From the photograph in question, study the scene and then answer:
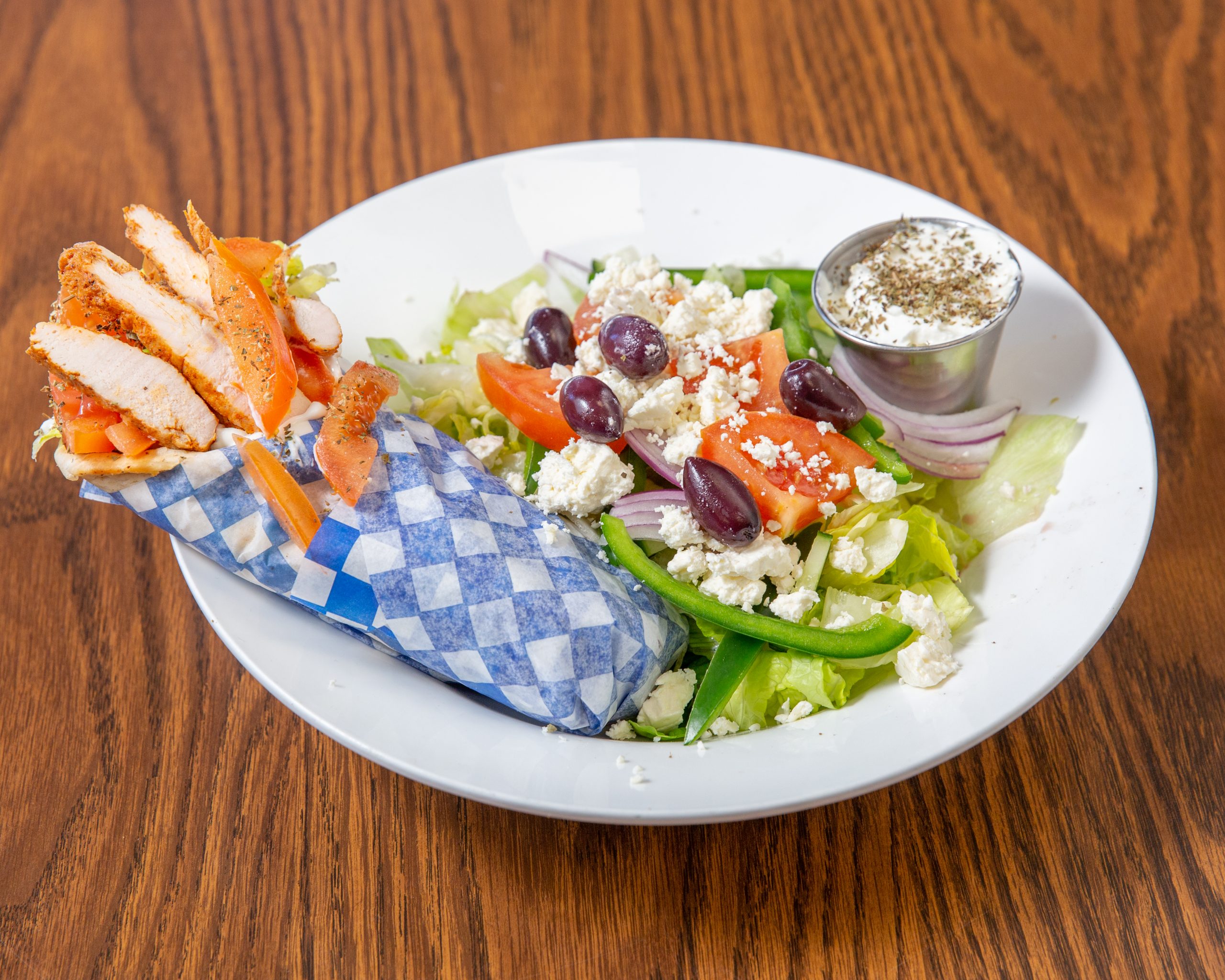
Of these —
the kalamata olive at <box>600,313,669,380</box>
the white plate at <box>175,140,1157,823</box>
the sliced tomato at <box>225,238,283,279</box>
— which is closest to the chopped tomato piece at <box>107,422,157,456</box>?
the white plate at <box>175,140,1157,823</box>

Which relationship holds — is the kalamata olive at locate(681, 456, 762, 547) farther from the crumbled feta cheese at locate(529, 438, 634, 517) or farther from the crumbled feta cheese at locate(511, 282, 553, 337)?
the crumbled feta cheese at locate(511, 282, 553, 337)

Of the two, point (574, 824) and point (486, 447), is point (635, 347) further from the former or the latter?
point (574, 824)

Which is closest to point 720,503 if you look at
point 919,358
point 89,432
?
point 919,358

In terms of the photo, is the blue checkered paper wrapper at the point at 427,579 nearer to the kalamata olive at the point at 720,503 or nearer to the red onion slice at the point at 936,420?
the kalamata olive at the point at 720,503

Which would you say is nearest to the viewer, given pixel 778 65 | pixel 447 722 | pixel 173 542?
pixel 447 722

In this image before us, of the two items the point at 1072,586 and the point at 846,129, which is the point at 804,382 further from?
the point at 846,129

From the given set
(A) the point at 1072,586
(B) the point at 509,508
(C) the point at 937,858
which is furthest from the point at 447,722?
(A) the point at 1072,586

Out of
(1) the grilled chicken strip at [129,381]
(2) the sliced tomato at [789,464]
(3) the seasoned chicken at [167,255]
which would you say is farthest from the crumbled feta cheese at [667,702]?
(3) the seasoned chicken at [167,255]
